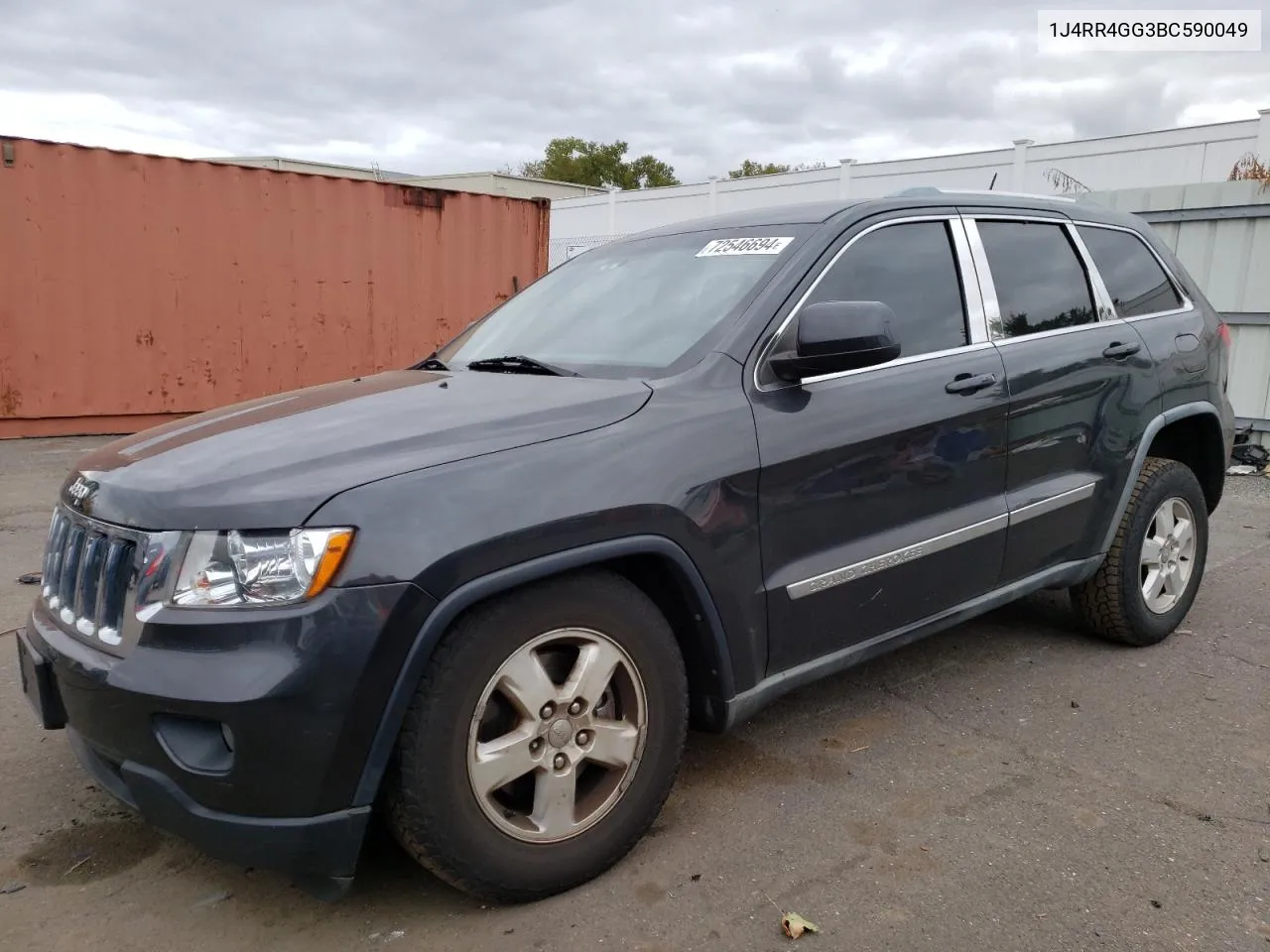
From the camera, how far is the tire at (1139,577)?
387 centimetres

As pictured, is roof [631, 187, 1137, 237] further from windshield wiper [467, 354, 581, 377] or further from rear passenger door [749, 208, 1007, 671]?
windshield wiper [467, 354, 581, 377]

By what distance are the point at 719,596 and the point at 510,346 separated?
1.26m

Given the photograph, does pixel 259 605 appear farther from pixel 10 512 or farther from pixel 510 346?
pixel 10 512

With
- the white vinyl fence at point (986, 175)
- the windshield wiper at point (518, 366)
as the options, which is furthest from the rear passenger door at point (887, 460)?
the white vinyl fence at point (986, 175)

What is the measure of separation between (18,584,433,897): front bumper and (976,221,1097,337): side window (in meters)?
2.45

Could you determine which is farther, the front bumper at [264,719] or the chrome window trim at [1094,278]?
the chrome window trim at [1094,278]

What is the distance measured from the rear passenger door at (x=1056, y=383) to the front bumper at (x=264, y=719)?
2.28 m

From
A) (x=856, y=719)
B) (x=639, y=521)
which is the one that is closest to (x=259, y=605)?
(x=639, y=521)

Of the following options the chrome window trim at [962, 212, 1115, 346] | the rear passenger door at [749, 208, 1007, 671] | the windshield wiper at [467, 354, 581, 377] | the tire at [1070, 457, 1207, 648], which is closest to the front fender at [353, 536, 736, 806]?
the rear passenger door at [749, 208, 1007, 671]

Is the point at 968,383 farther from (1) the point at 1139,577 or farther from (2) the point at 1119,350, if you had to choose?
(1) the point at 1139,577

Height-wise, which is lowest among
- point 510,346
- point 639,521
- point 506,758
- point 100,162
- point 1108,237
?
point 506,758

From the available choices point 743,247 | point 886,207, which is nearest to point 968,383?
point 886,207

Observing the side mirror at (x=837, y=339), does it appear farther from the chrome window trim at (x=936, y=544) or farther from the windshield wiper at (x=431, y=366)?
the windshield wiper at (x=431, y=366)

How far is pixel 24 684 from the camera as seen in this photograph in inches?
97.5
